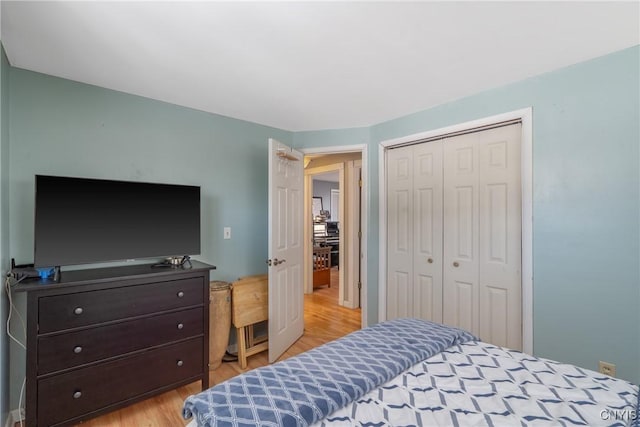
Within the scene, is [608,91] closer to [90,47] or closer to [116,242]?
[90,47]

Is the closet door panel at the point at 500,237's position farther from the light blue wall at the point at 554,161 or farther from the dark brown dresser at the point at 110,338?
the dark brown dresser at the point at 110,338

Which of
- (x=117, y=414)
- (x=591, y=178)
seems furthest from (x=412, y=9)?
(x=117, y=414)

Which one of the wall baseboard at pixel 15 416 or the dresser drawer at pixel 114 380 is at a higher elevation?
the dresser drawer at pixel 114 380

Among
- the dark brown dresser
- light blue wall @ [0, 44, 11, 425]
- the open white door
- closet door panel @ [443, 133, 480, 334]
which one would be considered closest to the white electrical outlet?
closet door panel @ [443, 133, 480, 334]

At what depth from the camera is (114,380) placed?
1845 mm

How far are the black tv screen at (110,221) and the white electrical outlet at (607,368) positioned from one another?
2.77m

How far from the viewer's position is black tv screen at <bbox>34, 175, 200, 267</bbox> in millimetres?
1771

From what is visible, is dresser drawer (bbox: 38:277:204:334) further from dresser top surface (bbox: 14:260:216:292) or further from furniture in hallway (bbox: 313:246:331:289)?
furniture in hallway (bbox: 313:246:331:289)

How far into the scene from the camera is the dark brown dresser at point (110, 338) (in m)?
1.64

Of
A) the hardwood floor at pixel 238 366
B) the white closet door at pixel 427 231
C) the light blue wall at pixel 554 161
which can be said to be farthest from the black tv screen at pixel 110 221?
the white closet door at pixel 427 231

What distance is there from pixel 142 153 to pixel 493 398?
2677 mm

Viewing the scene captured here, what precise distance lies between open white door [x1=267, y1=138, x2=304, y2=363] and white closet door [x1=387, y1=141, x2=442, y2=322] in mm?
946

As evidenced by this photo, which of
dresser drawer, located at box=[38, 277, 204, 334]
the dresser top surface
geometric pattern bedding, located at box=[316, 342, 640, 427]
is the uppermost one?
the dresser top surface

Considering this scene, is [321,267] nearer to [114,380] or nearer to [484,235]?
[484,235]
